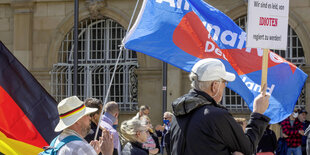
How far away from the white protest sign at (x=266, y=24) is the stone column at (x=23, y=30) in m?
14.4

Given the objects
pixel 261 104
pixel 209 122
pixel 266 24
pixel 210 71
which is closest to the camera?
pixel 209 122

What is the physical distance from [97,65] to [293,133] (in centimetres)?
677

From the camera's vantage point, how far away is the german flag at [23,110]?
5992mm

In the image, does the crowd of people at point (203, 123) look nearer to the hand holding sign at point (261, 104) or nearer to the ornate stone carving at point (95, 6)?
the hand holding sign at point (261, 104)

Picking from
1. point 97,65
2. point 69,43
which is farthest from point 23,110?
point 69,43

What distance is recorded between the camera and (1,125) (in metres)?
5.95

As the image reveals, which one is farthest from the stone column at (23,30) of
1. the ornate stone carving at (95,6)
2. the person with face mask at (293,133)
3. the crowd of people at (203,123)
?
the crowd of people at (203,123)

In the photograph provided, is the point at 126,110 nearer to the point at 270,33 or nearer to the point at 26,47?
the point at 26,47

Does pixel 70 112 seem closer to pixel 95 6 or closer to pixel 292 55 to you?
pixel 292 55

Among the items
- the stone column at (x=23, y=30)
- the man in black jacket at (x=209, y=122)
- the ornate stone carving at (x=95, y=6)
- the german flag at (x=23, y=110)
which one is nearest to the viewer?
the man in black jacket at (x=209, y=122)

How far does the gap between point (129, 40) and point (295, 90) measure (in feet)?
6.66

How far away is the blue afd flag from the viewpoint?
23.9 ft

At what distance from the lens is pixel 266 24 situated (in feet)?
17.1

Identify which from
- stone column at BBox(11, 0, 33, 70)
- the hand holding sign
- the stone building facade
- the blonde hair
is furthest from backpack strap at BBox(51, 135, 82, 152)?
stone column at BBox(11, 0, 33, 70)
